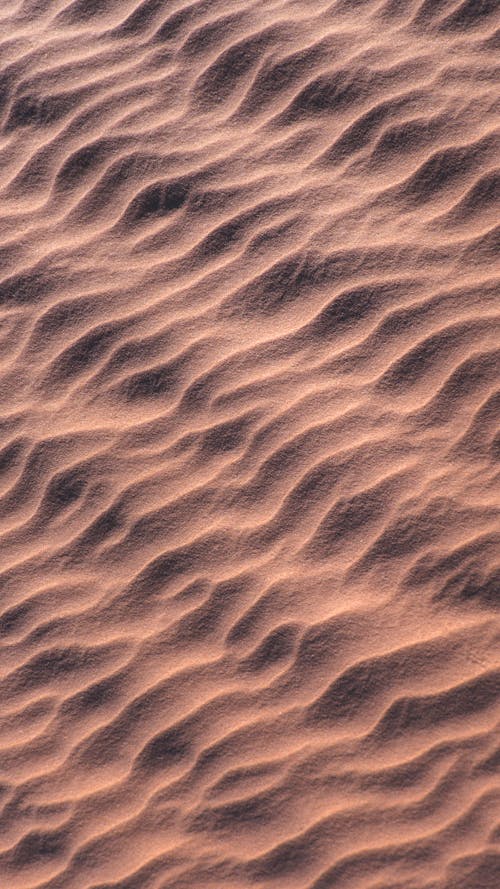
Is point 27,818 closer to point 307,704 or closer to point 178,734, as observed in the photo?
point 178,734

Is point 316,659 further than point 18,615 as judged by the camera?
No

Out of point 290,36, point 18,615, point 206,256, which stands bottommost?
point 18,615

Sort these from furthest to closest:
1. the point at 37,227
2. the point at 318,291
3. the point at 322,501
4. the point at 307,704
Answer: the point at 37,227
the point at 318,291
the point at 322,501
the point at 307,704

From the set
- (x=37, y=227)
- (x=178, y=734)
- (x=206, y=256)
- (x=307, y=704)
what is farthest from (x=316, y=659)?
(x=37, y=227)

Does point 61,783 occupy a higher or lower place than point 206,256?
lower

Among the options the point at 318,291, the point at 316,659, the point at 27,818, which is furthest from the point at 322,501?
the point at 27,818

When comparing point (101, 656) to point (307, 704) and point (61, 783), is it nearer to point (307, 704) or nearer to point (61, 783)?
point (61, 783)

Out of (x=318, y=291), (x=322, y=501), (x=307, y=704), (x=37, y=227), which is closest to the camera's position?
(x=307, y=704)
